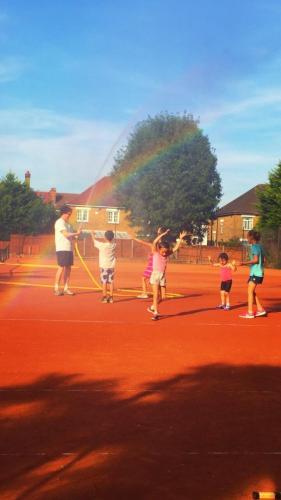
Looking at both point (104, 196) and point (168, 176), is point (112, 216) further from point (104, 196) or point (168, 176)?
point (168, 176)

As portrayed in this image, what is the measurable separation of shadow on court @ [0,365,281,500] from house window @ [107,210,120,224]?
2612 inches

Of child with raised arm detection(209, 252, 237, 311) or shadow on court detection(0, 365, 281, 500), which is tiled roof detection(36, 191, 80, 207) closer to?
child with raised arm detection(209, 252, 237, 311)

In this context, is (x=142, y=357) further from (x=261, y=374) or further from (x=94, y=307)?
(x=94, y=307)

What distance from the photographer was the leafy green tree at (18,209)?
61.5 m

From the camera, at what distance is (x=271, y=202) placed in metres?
46.0

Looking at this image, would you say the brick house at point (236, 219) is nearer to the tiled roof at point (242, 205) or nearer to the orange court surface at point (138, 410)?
the tiled roof at point (242, 205)

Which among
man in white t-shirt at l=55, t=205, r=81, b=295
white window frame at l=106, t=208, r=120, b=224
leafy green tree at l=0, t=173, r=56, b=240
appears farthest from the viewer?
white window frame at l=106, t=208, r=120, b=224

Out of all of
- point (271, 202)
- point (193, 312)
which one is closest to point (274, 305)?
point (193, 312)

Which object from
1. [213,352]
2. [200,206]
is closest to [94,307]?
[213,352]

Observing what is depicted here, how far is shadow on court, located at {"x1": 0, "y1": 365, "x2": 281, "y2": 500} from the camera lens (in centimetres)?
394

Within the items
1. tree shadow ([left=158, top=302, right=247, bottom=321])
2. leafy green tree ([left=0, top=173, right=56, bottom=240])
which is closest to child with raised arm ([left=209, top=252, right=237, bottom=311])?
tree shadow ([left=158, top=302, right=247, bottom=321])

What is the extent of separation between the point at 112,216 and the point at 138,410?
68178 mm

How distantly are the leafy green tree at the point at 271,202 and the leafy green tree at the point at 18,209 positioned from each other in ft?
81.0

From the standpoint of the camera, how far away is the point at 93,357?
7.76 metres
